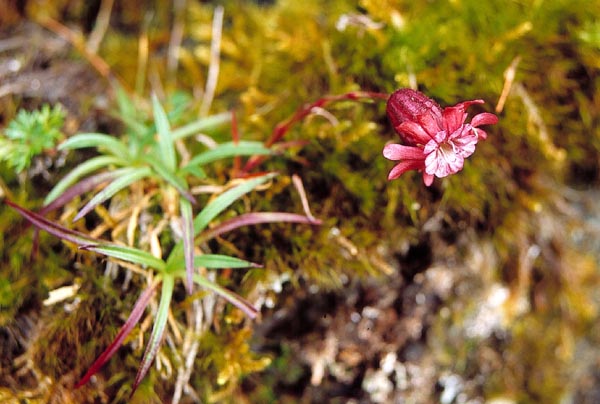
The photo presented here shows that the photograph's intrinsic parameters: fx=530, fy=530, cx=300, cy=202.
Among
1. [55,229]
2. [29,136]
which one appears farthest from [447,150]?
[29,136]

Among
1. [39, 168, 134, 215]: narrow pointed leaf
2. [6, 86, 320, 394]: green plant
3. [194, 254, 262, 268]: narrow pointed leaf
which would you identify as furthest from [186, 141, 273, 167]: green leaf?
[194, 254, 262, 268]: narrow pointed leaf

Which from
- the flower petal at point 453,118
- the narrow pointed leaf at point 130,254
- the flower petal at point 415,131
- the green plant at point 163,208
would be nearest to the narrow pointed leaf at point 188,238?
the green plant at point 163,208

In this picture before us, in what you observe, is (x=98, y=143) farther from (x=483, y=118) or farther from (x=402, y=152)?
(x=483, y=118)

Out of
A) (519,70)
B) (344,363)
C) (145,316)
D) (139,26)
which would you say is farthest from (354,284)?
(139,26)

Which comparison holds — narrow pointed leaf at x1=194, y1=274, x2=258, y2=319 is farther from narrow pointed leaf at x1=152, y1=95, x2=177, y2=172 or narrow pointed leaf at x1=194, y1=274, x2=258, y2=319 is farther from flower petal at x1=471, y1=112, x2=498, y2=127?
flower petal at x1=471, y1=112, x2=498, y2=127

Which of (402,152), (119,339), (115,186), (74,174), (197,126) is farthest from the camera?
(197,126)

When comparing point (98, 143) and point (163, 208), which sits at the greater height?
point (98, 143)

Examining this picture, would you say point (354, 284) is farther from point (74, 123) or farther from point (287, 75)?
point (74, 123)
